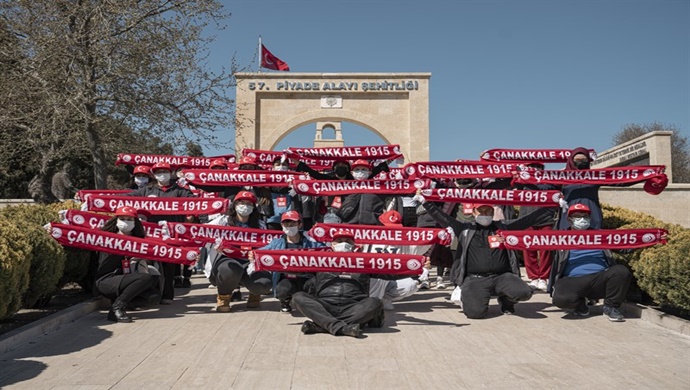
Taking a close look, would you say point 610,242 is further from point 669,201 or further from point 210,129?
point 669,201

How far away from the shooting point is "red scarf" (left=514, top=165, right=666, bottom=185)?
8.87 meters

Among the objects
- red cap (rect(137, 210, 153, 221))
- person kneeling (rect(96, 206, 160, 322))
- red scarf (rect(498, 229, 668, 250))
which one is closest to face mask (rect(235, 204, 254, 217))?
person kneeling (rect(96, 206, 160, 322))

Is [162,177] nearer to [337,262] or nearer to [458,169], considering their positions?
[337,262]

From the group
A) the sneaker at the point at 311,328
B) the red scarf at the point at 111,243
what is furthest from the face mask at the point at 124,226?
the sneaker at the point at 311,328

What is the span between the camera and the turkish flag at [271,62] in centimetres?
3425

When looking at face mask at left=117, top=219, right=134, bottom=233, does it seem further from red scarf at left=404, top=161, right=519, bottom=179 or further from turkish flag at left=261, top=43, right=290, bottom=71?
turkish flag at left=261, top=43, right=290, bottom=71

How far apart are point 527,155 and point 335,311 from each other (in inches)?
232

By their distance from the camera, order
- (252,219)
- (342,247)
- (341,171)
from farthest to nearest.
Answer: (341,171) < (252,219) < (342,247)

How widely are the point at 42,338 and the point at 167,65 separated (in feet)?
30.1

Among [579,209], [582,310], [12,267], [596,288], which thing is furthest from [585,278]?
[12,267]

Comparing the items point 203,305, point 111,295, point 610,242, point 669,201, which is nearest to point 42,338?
point 111,295

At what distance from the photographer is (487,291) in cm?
773

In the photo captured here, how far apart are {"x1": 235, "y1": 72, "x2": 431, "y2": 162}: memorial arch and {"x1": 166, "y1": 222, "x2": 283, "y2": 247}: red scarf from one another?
24.9 metres

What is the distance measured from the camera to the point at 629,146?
82.5 ft
